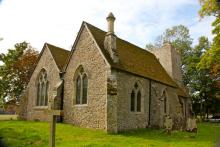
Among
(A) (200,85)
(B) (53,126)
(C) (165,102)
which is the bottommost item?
(B) (53,126)

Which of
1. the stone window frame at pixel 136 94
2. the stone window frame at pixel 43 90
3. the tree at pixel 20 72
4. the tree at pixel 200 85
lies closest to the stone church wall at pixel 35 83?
the stone window frame at pixel 43 90

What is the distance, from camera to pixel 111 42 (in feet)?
68.4

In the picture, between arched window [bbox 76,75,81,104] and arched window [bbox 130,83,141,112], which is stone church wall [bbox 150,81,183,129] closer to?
arched window [bbox 130,83,141,112]

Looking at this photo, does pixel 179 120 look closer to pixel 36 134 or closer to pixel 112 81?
pixel 112 81

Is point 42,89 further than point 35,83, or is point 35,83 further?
point 35,83

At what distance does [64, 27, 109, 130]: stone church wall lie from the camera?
19.6 m

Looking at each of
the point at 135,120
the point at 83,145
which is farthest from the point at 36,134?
the point at 135,120

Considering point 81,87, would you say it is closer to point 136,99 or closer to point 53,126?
point 136,99

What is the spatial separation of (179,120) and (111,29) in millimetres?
12540

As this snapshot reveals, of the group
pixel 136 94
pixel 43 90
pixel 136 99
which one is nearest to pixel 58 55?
pixel 43 90

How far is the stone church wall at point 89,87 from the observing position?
1956 cm

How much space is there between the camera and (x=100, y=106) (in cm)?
1947

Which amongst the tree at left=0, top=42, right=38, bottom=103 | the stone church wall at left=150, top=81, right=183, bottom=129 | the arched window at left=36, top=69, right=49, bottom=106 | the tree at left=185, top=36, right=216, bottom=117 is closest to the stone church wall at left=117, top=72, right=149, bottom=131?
the stone church wall at left=150, top=81, right=183, bottom=129

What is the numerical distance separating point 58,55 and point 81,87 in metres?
5.73
